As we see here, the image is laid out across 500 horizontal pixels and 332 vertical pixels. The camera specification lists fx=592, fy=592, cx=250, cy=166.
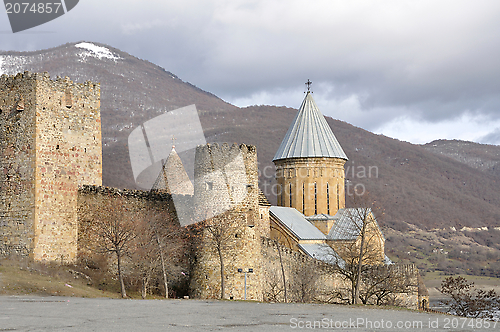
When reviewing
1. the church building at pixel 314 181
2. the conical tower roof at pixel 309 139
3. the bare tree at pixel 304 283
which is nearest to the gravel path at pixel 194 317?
the bare tree at pixel 304 283

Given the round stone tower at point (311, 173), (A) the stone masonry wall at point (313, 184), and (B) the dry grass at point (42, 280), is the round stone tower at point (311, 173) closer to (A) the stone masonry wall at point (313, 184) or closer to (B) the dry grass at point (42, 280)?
(A) the stone masonry wall at point (313, 184)

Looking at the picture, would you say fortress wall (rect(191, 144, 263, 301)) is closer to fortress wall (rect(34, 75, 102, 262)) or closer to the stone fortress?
the stone fortress

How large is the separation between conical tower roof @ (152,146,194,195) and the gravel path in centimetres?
1227

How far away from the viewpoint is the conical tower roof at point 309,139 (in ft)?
139

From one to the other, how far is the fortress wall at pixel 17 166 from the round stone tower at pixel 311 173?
2281 centimetres

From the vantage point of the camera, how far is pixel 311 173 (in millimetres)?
42312

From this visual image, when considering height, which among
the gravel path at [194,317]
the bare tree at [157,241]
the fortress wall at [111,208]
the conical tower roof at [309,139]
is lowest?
the gravel path at [194,317]

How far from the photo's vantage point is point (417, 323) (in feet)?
47.6

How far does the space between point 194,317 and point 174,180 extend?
1651cm

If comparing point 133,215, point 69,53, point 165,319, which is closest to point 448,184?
point 69,53

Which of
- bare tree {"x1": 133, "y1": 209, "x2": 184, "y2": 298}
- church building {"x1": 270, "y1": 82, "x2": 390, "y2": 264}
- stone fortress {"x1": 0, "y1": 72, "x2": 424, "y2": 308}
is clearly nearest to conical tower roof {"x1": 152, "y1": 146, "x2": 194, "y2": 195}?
stone fortress {"x1": 0, "y1": 72, "x2": 424, "y2": 308}

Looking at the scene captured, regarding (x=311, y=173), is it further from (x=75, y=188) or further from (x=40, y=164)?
(x=40, y=164)

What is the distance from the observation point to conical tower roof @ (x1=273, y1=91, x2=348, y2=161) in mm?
42438

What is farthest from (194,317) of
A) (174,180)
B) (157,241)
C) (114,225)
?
(174,180)
